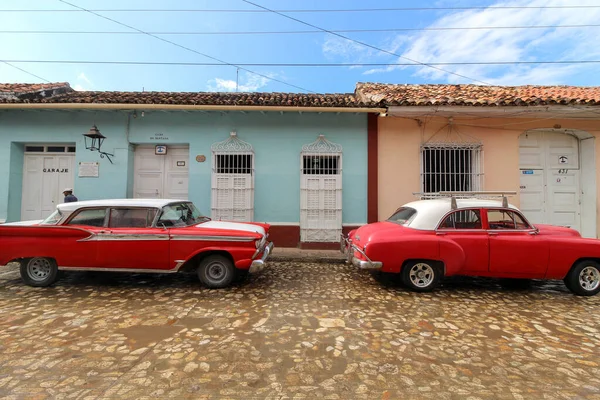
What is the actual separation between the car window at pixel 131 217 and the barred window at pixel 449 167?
6605mm

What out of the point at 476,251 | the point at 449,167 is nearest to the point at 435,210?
the point at 476,251

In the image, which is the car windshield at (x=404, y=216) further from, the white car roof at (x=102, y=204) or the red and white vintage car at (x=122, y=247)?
the white car roof at (x=102, y=204)

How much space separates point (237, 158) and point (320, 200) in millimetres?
2540

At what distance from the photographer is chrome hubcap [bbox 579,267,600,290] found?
440 centimetres

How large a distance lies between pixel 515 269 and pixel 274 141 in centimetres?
585

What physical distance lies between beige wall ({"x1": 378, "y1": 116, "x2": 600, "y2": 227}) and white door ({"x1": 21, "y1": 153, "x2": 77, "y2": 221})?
8684 millimetres

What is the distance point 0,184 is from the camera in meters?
7.47

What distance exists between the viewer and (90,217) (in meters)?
4.52

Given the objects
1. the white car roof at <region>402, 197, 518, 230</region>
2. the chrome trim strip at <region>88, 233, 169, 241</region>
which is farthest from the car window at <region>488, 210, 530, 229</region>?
the chrome trim strip at <region>88, 233, 169, 241</region>

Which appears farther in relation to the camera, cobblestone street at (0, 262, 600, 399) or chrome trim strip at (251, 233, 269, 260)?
chrome trim strip at (251, 233, 269, 260)

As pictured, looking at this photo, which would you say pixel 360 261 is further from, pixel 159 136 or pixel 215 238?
pixel 159 136

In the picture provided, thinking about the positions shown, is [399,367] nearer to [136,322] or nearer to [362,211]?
[136,322]

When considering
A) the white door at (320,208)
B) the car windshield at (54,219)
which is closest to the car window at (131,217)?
the car windshield at (54,219)

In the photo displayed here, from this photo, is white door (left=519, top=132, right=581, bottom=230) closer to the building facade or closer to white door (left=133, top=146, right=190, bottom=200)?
the building facade
